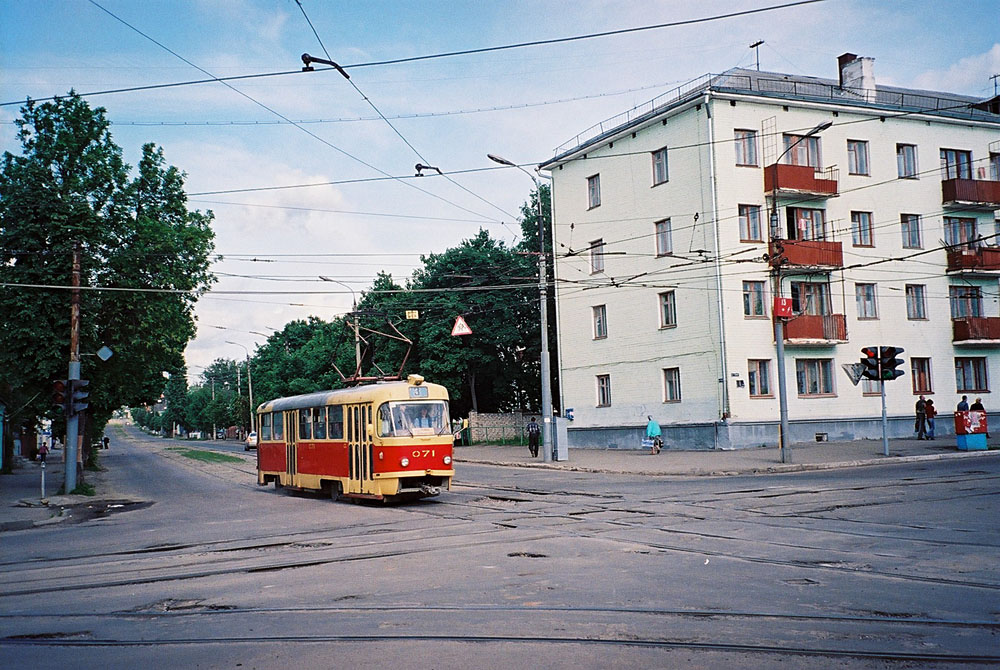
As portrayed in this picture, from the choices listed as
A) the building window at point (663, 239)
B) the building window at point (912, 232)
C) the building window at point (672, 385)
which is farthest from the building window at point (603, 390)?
the building window at point (912, 232)

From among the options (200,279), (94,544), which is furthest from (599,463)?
(94,544)

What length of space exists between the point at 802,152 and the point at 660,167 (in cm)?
595

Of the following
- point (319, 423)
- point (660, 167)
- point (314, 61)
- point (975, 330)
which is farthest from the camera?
point (975, 330)

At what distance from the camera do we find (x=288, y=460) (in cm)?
2447

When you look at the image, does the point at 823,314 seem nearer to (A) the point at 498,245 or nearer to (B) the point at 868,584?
(A) the point at 498,245

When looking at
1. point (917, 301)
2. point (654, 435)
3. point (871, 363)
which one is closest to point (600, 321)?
point (654, 435)

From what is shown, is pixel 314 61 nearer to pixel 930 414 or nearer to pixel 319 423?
pixel 319 423

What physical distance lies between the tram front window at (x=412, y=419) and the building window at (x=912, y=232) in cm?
2851

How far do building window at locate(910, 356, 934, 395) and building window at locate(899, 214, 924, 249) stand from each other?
206 inches

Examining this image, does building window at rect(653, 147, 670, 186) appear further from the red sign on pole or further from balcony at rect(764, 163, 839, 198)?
the red sign on pole

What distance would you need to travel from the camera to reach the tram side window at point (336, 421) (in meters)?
20.5

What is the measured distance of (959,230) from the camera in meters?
41.2

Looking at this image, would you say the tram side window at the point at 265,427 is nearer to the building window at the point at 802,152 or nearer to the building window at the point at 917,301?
the building window at the point at 802,152

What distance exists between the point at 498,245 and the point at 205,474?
980 inches
